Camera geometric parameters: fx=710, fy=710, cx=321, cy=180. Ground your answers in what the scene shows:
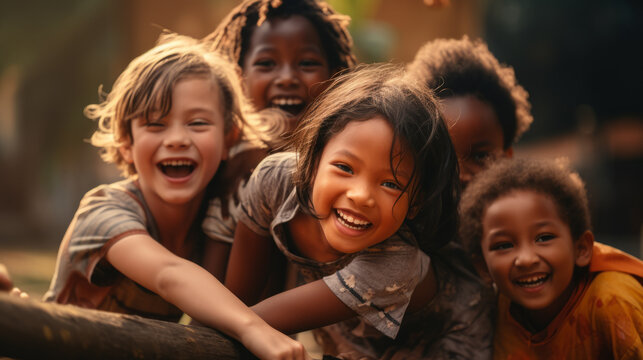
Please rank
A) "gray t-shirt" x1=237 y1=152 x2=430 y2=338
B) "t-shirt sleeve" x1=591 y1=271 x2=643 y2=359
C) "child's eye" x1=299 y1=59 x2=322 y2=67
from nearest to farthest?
"gray t-shirt" x1=237 y1=152 x2=430 y2=338 → "t-shirt sleeve" x1=591 y1=271 x2=643 y2=359 → "child's eye" x1=299 y1=59 x2=322 y2=67

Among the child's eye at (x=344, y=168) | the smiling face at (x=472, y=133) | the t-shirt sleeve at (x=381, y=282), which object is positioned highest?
the smiling face at (x=472, y=133)

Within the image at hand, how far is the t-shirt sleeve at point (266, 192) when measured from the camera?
1976mm

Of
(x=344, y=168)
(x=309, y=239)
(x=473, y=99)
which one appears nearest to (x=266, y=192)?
(x=309, y=239)

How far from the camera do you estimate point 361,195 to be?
Answer: 1.70 m

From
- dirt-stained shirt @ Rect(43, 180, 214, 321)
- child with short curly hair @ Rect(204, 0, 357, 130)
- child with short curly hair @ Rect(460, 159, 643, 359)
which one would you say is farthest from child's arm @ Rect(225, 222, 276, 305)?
child with short curly hair @ Rect(460, 159, 643, 359)

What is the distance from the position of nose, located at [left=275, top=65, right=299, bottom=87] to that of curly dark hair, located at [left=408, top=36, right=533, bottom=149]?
0.45 metres

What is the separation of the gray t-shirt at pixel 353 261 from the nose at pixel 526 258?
31 centimetres

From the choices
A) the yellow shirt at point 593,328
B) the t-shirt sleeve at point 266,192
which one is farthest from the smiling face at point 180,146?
the yellow shirt at point 593,328

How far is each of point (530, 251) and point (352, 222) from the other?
26.0 inches

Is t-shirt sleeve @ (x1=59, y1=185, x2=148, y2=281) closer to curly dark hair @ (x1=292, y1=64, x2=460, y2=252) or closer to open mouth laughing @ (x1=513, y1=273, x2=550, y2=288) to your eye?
curly dark hair @ (x1=292, y1=64, x2=460, y2=252)

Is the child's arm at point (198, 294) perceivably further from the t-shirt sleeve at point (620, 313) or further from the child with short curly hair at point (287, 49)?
the t-shirt sleeve at point (620, 313)

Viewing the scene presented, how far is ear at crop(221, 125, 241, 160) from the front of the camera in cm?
234

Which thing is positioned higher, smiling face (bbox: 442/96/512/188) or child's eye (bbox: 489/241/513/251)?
smiling face (bbox: 442/96/512/188)

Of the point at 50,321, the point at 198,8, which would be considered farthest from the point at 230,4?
the point at 50,321
